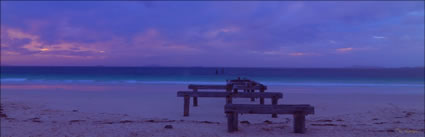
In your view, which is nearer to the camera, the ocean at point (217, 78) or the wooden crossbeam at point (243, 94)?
the wooden crossbeam at point (243, 94)

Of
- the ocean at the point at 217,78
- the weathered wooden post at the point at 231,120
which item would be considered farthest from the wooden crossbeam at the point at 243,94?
the ocean at the point at 217,78

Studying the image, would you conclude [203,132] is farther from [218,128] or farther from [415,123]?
[415,123]

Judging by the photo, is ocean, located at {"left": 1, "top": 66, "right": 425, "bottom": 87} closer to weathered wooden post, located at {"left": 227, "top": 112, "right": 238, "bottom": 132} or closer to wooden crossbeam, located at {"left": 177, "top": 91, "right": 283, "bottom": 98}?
wooden crossbeam, located at {"left": 177, "top": 91, "right": 283, "bottom": 98}

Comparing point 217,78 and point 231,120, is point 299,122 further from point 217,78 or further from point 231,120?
point 217,78

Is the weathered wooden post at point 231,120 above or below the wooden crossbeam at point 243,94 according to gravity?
below

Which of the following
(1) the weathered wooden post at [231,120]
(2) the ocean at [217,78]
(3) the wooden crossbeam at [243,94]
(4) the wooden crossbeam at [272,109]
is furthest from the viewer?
(2) the ocean at [217,78]

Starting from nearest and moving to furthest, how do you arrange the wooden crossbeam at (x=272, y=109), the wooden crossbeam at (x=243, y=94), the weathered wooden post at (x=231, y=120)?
the wooden crossbeam at (x=272, y=109), the weathered wooden post at (x=231, y=120), the wooden crossbeam at (x=243, y=94)

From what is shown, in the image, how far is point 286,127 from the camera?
7.55 m

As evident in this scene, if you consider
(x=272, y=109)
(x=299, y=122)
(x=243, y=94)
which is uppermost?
(x=243, y=94)

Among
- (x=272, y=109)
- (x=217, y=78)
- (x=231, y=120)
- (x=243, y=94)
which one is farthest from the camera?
(x=217, y=78)

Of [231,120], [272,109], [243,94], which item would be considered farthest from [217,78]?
[272,109]

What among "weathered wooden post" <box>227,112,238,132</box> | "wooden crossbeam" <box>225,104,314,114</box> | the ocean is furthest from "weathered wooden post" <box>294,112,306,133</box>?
the ocean

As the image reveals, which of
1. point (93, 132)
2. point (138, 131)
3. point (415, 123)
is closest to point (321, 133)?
point (415, 123)

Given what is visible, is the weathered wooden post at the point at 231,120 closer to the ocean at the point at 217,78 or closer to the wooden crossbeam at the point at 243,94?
the wooden crossbeam at the point at 243,94
